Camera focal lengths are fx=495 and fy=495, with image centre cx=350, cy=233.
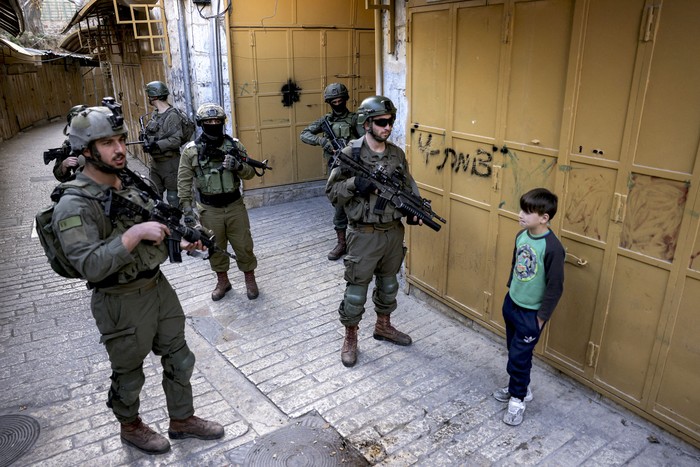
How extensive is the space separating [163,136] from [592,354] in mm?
6033

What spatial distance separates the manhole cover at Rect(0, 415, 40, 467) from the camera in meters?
3.48

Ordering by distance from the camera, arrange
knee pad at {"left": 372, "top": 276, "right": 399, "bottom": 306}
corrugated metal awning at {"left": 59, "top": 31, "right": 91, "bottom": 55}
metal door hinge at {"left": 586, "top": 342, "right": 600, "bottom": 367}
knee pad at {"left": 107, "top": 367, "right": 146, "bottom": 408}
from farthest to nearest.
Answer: corrugated metal awning at {"left": 59, "top": 31, "right": 91, "bottom": 55}
knee pad at {"left": 372, "top": 276, "right": 399, "bottom": 306}
metal door hinge at {"left": 586, "top": 342, "right": 600, "bottom": 367}
knee pad at {"left": 107, "top": 367, "right": 146, "bottom": 408}

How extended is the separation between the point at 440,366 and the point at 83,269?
2995 millimetres

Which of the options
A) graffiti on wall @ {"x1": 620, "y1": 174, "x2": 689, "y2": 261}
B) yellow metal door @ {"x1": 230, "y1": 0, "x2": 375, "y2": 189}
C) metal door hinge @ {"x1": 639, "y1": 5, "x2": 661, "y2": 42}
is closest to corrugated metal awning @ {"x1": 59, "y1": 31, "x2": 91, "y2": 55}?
yellow metal door @ {"x1": 230, "y1": 0, "x2": 375, "y2": 189}

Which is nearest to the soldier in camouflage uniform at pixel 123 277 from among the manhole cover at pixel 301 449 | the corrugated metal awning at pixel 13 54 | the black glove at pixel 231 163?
the manhole cover at pixel 301 449

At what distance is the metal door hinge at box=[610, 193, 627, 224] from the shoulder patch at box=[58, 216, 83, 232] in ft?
11.2

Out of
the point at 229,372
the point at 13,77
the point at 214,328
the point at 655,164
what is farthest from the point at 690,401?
the point at 13,77

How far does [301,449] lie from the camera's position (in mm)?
3490

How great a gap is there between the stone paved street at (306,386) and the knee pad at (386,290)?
0.44 metres

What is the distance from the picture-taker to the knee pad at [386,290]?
4.61 metres

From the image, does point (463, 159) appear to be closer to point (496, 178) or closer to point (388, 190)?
point (496, 178)

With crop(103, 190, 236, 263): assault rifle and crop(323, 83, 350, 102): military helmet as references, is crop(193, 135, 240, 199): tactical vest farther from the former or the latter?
crop(103, 190, 236, 263): assault rifle

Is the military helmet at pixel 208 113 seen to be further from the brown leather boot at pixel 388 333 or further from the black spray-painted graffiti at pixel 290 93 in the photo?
the black spray-painted graffiti at pixel 290 93

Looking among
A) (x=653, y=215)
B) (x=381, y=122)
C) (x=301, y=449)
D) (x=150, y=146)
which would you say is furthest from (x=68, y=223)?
(x=150, y=146)
